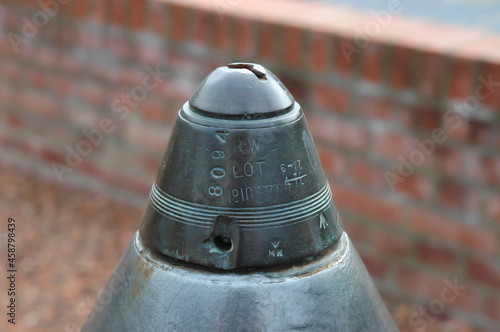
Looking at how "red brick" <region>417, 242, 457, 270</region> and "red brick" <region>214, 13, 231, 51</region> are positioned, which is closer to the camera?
"red brick" <region>417, 242, 457, 270</region>

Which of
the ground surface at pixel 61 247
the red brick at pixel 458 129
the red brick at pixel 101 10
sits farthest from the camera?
the red brick at pixel 101 10

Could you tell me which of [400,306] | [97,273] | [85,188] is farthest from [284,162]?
[85,188]

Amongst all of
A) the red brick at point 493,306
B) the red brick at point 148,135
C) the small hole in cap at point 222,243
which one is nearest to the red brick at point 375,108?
the red brick at point 493,306

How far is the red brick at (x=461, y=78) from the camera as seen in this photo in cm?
315

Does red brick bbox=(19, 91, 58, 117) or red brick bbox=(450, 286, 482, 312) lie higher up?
red brick bbox=(450, 286, 482, 312)

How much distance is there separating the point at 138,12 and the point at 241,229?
3110 millimetres

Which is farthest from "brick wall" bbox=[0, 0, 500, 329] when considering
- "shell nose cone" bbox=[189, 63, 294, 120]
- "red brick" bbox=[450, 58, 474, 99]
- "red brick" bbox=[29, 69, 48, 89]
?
"shell nose cone" bbox=[189, 63, 294, 120]

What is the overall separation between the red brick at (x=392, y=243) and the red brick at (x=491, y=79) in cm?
81

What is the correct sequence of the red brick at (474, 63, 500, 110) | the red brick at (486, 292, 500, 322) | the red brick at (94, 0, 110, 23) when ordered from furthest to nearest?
the red brick at (94, 0, 110, 23), the red brick at (486, 292, 500, 322), the red brick at (474, 63, 500, 110)

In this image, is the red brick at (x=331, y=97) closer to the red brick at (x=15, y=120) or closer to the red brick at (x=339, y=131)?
the red brick at (x=339, y=131)

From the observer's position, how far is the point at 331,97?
3.57 m

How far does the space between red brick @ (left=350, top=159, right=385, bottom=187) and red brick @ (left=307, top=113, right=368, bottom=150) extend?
0.09 meters

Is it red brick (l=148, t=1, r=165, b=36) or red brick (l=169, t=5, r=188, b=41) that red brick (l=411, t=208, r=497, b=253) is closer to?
red brick (l=169, t=5, r=188, b=41)

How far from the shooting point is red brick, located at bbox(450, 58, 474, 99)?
3.15 meters
